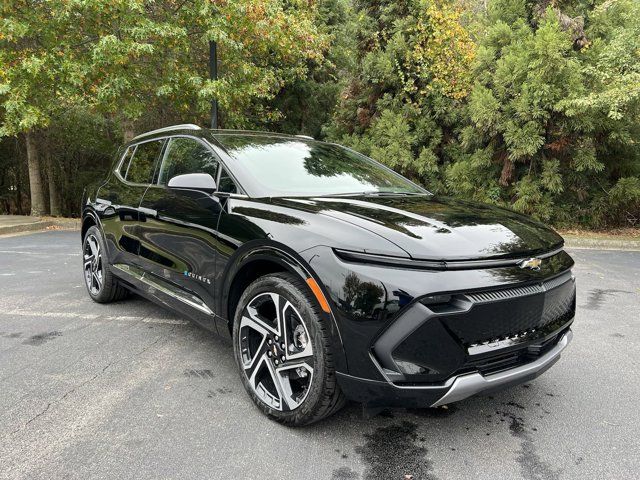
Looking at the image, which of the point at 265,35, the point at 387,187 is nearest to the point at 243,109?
the point at 265,35

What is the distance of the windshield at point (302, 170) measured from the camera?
2926 millimetres

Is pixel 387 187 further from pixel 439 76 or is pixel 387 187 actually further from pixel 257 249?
pixel 439 76

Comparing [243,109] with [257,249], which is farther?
[243,109]

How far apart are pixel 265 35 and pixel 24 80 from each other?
5.41 meters

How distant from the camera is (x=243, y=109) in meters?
14.4

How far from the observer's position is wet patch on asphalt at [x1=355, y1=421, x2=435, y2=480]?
2062mm

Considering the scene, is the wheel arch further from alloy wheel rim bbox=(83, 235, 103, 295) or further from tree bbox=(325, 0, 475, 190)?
tree bbox=(325, 0, 475, 190)

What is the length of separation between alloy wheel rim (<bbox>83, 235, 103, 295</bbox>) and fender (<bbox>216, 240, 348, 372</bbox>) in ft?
7.61

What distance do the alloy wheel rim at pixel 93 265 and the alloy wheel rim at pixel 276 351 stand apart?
2.56m

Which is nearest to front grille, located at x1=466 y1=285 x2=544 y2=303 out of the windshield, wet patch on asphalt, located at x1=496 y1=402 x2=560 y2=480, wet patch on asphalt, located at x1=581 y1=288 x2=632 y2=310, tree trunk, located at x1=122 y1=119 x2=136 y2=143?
wet patch on asphalt, located at x1=496 y1=402 x2=560 y2=480

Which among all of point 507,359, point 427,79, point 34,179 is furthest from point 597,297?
point 34,179

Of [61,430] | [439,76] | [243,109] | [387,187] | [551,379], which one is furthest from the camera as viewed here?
[243,109]

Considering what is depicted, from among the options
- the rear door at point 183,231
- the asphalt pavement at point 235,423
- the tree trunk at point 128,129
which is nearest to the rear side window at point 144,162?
the rear door at point 183,231

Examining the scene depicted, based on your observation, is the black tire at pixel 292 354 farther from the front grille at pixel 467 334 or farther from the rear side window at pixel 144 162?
the rear side window at pixel 144 162
